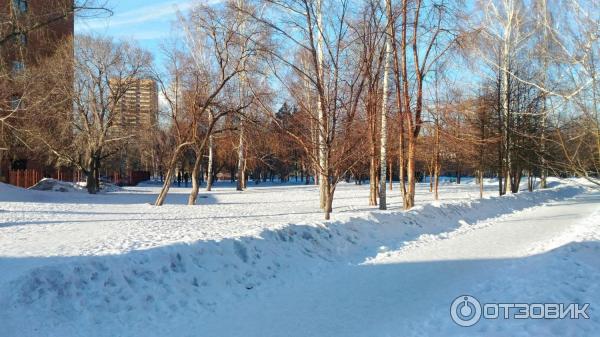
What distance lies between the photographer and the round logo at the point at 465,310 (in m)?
5.44

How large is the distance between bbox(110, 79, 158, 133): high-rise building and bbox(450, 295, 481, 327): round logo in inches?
1085

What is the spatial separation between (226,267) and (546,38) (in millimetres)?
9054

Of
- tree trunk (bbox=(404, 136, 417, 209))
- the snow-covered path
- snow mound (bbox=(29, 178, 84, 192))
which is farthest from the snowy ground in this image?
snow mound (bbox=(29, 178, 84, 192))

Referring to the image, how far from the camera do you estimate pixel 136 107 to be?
111 ft

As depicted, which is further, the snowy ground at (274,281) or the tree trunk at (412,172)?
the tree trunk at (412,172)

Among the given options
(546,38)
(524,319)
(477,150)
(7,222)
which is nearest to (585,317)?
(524,319)

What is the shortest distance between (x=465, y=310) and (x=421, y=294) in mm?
917

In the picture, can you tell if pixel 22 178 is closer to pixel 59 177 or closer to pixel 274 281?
pixel 59 177

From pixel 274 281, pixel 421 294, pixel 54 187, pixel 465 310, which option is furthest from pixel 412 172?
pixel 54 187

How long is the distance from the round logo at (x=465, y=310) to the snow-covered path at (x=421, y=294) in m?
0.10

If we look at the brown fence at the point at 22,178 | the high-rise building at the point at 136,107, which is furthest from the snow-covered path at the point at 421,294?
the brown fence at the point at 22,178

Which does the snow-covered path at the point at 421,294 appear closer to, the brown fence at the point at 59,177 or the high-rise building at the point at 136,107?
the high-rise building at the point at 136,107

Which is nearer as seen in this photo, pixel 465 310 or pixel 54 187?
pixel 465 310

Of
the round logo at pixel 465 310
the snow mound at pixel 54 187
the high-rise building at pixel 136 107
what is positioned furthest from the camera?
the high-rise building at pixel 136 107
